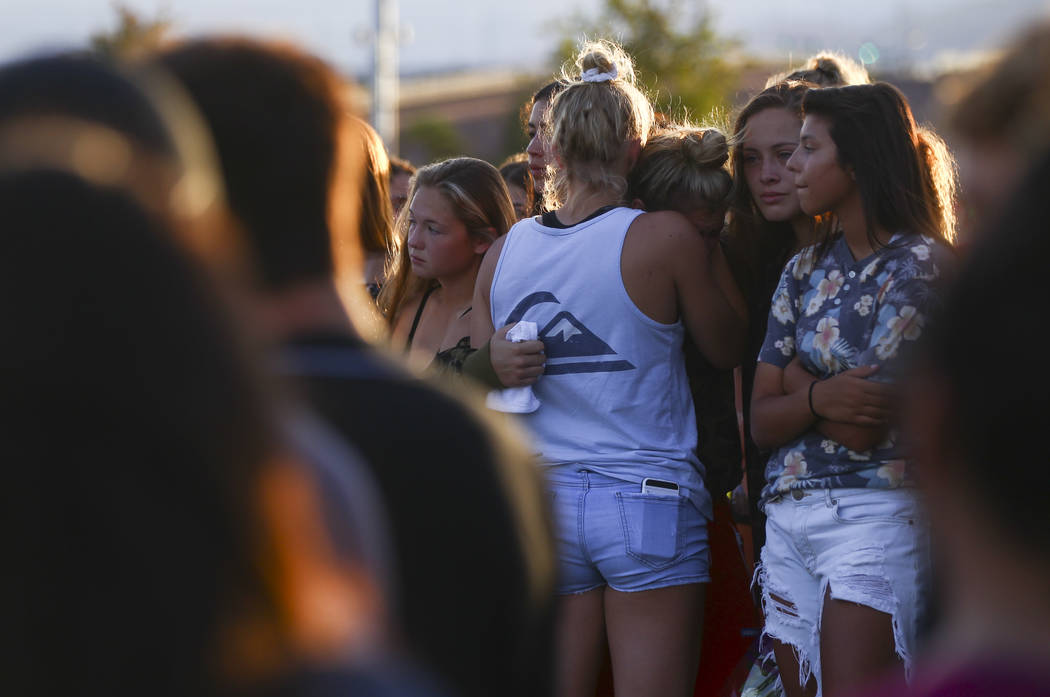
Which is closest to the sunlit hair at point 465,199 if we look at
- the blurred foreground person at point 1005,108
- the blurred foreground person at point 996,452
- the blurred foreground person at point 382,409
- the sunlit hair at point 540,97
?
the sunlit hair at point 540,97

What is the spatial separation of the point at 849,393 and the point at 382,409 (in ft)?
5.70

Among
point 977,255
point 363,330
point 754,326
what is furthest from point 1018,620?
point 754,326

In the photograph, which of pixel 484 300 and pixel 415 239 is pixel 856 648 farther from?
pixel 415 239

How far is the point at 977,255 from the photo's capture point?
3.17ft

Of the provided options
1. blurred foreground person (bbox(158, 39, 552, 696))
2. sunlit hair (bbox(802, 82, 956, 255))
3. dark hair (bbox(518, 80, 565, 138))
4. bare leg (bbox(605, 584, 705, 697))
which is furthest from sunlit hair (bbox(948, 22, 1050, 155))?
dark hair (bbox(518, 80, 565, 138))

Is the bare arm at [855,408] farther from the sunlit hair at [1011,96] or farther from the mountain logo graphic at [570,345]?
the sunlit hair at [1011,96]

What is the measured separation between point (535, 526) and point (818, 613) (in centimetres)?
171

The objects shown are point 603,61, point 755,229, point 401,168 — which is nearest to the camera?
point 603,61

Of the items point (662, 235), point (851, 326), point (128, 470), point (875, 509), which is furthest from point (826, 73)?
point (128, 470)

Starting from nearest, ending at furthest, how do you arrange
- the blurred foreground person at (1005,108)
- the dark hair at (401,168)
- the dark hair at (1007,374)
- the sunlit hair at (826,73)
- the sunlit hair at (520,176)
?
the dark hair at (1007,374)
the blurred foreground person at (1005,108)
the sunlit hair at (826,73)
the sunlit hair at (520,176)
the dark hair at (401,168)

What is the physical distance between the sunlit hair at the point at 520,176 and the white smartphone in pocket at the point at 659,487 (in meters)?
1.81

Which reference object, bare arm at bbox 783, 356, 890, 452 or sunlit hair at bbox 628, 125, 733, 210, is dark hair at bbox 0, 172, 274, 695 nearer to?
bare arm at bbox 783, 356, 890, 452

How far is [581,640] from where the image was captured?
3.19 meters

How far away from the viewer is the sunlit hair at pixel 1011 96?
51.6 inches
